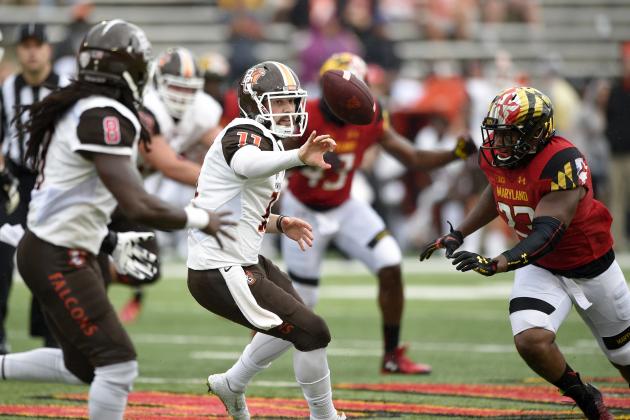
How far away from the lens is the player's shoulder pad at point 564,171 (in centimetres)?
541

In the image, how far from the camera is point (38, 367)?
17.7 ft

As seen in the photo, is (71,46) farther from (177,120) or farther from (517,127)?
(517,127)

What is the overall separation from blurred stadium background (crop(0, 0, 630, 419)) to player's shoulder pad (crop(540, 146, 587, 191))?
136cm

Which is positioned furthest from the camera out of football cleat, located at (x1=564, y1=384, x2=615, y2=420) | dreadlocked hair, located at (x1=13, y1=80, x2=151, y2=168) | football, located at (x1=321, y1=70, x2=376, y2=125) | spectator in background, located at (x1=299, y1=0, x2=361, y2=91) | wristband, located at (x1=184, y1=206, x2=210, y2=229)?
spectator in background, located at (x1=299, y1=0, x2=361, y2=91)

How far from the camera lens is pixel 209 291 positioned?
206 inches

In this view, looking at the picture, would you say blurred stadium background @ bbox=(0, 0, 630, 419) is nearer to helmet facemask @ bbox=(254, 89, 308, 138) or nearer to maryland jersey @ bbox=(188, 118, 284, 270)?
maryland jersey @ bbox=(188, 118, 284, 270)

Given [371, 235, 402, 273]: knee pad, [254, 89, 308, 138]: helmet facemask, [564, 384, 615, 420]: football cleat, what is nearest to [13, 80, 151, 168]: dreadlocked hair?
[254, 89, 308, 138]: helmet facemask

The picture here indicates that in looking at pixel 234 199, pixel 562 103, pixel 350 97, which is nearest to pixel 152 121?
pixel 350 97

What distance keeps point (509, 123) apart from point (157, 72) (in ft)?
12.2

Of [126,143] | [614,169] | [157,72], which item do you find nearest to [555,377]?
[126,143]

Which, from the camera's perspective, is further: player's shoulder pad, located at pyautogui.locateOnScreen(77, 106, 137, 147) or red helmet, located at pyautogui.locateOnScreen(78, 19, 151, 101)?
red helmet, located at pyautogui.locateOnScreen(78, 19, 151, 101)

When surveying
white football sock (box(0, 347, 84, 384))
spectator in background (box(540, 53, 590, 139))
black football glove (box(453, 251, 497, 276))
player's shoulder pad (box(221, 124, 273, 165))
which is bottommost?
spectator in background (box(540, 53, 590, 139))

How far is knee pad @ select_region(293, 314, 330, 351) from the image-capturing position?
17.0ft

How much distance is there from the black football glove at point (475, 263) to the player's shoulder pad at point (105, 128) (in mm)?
1510
